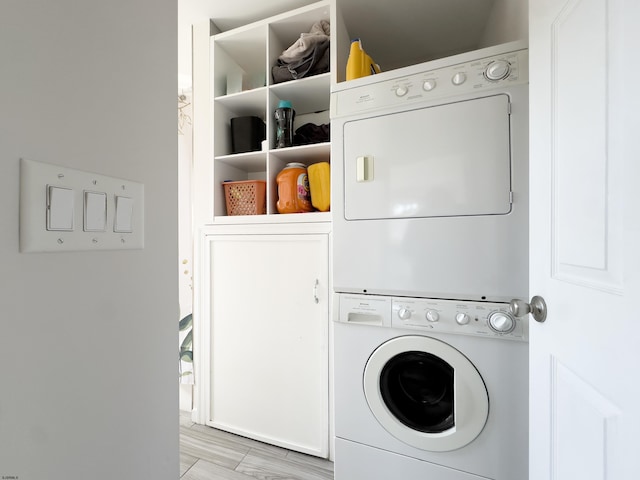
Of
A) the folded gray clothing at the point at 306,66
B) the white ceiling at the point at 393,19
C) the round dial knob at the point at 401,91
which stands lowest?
the round dial knob at the point at 401,91

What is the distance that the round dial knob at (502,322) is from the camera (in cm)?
90

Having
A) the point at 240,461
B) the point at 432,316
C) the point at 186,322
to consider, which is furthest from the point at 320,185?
the point at 240,461

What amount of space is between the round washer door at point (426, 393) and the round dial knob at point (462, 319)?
10 centimetres

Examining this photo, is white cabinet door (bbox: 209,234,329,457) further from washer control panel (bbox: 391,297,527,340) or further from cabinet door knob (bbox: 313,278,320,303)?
Result: washer control panel (bbox: 391,297,527,340)

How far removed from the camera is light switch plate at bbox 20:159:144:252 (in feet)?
1.10

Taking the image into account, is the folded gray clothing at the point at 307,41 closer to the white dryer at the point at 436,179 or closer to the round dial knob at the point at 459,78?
the white dryer at the point at 436,179

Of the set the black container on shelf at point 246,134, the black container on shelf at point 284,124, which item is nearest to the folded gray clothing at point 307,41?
the black container on shelf at point 284,124

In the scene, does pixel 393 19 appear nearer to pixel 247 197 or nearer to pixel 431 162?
pixel 431 162

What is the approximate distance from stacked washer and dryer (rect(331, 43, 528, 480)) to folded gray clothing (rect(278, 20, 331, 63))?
0.50 metres
